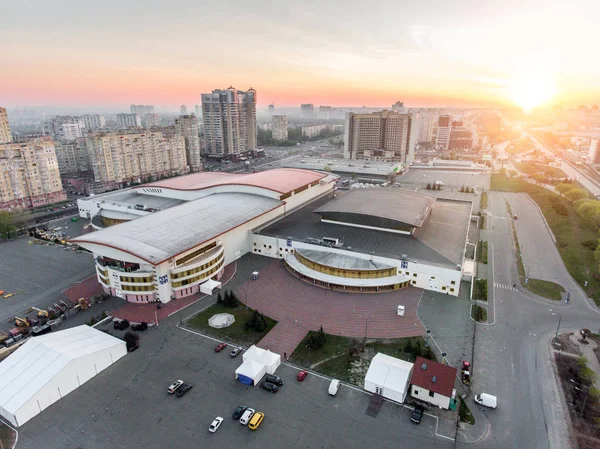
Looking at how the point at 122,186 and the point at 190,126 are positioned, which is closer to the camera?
the point at 122,186

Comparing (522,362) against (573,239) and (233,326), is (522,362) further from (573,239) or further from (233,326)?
(573,239)

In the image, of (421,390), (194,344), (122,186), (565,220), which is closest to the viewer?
(421,390)

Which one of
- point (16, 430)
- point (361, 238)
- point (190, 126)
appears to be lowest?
point (16, 430)

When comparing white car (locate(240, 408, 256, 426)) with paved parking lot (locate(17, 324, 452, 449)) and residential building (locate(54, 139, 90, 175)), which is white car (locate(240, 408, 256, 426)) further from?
residential building (locate(54, 139, 90, 175))

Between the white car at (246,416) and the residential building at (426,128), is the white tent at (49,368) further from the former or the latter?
the residential building at (426,128)

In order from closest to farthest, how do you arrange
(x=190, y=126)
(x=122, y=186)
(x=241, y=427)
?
1. (x=241, y=427)
2. (x=122, y=186)
3. (x=190, y=126)

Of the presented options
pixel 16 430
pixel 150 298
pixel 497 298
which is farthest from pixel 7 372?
pixel 497 298

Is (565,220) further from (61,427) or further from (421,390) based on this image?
(61,427)
